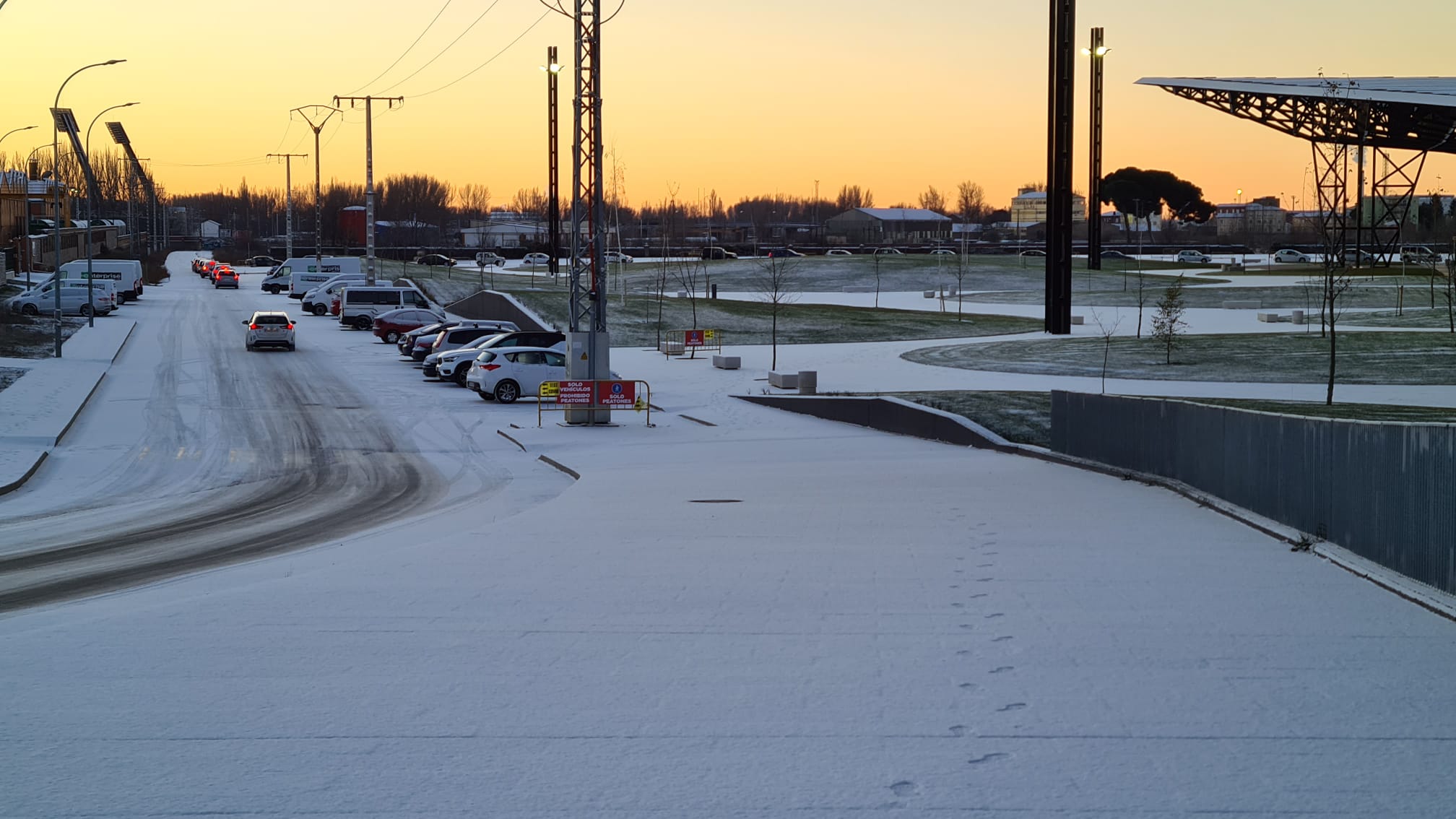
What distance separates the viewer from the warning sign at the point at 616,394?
29.5 m

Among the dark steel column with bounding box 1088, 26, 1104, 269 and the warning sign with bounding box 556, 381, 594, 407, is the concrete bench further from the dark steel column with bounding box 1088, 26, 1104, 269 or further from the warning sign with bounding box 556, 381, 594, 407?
the dark steel column with bounding box 1088, 26, 1104, 269

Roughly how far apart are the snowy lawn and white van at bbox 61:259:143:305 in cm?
4580

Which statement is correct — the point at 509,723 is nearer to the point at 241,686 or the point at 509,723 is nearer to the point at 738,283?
the point at 241,686

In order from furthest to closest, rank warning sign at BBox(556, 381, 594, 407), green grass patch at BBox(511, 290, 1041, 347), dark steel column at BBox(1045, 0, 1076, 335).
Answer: green grass patch at BBox(511, 290, 1041, 347), dark steel column at BBox(1045, 0, 1076, 335), warning sign at BBox(556, 381, 594, 407)

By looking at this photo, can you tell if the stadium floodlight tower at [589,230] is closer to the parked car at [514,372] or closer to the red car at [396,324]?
the parked car at [514,372]

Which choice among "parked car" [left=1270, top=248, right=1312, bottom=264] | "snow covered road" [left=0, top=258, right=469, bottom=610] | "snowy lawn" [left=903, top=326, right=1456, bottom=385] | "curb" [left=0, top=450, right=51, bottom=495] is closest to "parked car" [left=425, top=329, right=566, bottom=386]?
"snow covered road" [left=0, top=258, right=469, bottom=610]

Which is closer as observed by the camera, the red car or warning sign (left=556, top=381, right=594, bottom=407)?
warning sign (left=556, top=381, right=594, bottom=407)

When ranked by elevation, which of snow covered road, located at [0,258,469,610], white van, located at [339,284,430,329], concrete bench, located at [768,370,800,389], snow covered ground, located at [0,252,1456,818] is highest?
white van, located at [339,284,430,329]

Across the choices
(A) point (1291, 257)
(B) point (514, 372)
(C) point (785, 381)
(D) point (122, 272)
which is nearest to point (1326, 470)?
(C) point (785, 381)

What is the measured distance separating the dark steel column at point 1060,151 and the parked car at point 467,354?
20878 mm

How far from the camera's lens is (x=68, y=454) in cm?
2438

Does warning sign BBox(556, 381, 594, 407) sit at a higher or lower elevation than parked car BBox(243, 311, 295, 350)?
lower

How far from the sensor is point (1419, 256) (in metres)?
86.8

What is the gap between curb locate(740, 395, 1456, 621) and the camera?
10.7 m
